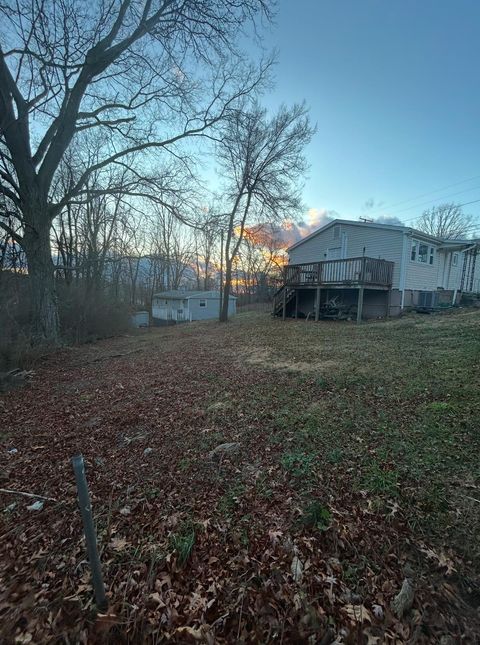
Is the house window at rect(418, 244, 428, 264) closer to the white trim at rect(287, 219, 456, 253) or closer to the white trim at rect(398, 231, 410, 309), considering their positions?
the white trim at rect(287, 219, 456, 253)

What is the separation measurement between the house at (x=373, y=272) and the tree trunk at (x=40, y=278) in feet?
35.6

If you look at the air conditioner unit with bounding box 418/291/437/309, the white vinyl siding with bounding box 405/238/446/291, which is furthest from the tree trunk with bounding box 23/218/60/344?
the air conditioner unit with bounding box 418/291/437/309

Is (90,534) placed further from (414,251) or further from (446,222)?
(446,222)

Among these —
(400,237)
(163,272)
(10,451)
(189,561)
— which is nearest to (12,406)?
(10,451)

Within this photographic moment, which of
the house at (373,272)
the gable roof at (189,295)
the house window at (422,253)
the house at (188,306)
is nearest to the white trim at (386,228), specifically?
the house at (373,272)

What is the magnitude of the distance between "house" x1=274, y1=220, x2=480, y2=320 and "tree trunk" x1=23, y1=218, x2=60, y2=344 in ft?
35.6

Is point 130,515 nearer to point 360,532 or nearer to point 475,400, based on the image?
point 360,532

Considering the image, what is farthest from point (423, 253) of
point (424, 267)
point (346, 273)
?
point (346, 273)

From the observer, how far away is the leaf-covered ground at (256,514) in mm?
1652

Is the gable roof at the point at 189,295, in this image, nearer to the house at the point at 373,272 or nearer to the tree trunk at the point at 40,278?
the house at the point at 373,272

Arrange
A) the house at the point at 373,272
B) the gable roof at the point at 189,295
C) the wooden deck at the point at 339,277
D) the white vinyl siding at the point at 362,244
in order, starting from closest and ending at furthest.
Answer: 1. the wooden deck at the point at 339,277
2. the house at the point at 373,272
3. the white vinyl siding at the point at 362,244
4. the gable roof at the point at 189,295

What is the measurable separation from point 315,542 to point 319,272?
1276cm

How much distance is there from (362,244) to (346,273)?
371 centimetres

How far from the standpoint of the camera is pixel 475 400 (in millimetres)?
3893
